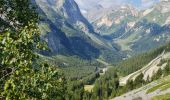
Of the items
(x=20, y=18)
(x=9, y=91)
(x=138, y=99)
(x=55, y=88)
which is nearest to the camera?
(x=9, y=91)

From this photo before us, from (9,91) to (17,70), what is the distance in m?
1.50

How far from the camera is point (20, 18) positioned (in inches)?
1542

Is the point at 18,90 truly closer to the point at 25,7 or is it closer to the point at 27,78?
the point at 27,78

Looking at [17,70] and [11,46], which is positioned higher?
[11,46]

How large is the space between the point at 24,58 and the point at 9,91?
249 centimetres

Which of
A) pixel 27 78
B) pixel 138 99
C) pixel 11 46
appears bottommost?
pixel 138 99

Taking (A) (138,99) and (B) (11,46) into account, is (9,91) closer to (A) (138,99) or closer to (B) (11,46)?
(B) (11,46)

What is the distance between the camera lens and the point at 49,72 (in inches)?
1032

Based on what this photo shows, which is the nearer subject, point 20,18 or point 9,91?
point 9,91

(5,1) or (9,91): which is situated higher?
(5,1)

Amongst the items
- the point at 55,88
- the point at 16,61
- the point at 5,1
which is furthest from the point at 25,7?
the point at 16,61

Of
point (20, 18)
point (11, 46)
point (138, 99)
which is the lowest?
point (138, 99)

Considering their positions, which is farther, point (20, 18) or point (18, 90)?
point (20, 18)

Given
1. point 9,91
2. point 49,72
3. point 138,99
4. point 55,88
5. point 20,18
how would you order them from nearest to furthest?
point 9,91, point 49,72, point 55,88, point 20,18, point 138,99
